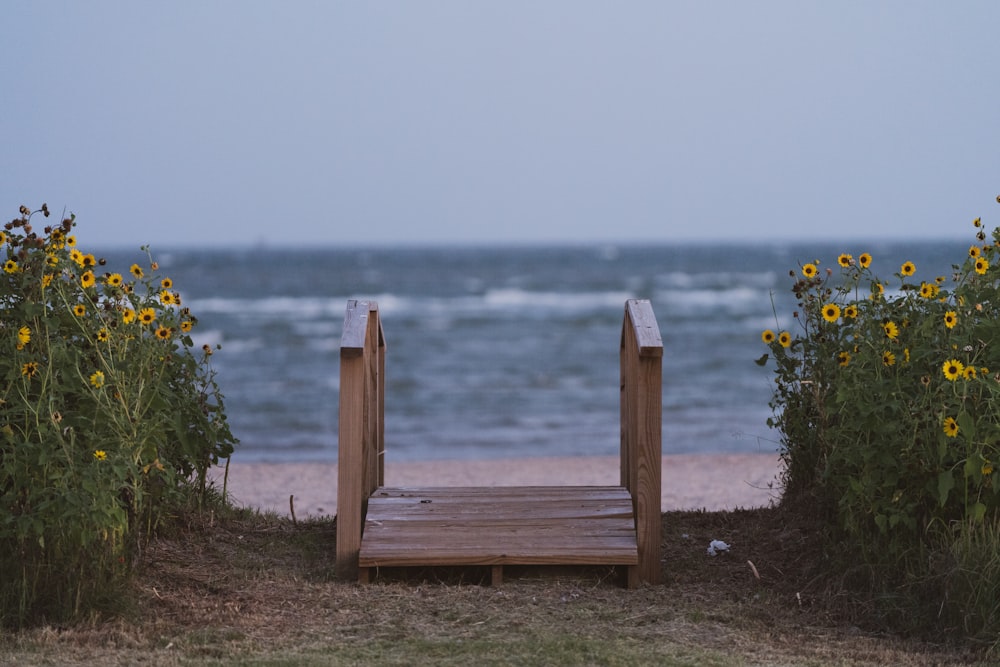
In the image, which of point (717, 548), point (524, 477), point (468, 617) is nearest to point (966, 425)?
point (717, 548)

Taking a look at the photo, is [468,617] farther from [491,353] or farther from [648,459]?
[491,353]

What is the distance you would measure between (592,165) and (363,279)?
9609 millimetres

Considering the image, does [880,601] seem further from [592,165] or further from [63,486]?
[592,165]

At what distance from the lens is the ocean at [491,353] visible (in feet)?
40.4

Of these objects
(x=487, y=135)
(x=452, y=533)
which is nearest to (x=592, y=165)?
(x=487, y=135)

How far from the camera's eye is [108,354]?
4.18 m

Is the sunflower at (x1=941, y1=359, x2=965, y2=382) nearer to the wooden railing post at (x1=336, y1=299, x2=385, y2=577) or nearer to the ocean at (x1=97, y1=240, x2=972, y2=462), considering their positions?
the ocean at (x1=97, y1=240, x2=972, y2=462)

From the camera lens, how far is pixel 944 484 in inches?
147

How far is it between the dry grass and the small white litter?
1.5 inches

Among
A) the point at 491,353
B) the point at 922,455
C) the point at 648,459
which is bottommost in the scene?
the point at 491,353

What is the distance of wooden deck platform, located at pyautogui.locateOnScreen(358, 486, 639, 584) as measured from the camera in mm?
4406

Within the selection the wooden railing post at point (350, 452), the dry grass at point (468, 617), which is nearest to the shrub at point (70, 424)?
the dry grass at point (468, 617)

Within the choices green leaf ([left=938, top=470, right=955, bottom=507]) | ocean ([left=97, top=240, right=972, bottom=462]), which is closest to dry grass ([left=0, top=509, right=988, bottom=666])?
green leaf ([left=938, top=470, right=955, bottom=507])

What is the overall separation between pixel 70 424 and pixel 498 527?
1.82 m
